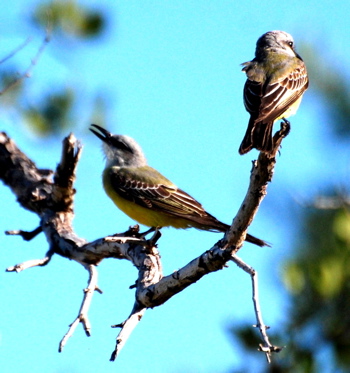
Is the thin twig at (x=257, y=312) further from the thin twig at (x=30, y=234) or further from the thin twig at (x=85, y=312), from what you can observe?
the thin twig at (x=30, y=234)

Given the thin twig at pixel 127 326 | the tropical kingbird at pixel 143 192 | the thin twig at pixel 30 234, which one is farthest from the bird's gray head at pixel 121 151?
the thin twig at pixel 127 326

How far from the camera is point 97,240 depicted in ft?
20.1

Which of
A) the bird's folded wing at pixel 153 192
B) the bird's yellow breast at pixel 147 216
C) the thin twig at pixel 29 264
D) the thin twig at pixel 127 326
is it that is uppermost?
the bird's folded wing at pixel 153 192

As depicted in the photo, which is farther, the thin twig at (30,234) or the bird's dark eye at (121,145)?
the bird's dark eye at (121,145)

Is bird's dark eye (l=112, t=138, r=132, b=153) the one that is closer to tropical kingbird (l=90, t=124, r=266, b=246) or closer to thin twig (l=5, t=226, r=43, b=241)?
tropical kingbird (l=90, t=124, r=266, b=246)

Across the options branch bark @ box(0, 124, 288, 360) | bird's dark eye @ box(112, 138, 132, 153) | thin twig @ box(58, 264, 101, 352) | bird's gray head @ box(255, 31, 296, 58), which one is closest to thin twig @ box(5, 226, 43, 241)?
branch bark @ box(0, 124, 288, 360)

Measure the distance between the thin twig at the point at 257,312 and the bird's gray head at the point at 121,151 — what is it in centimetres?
382

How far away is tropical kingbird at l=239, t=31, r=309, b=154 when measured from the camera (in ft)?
16.5

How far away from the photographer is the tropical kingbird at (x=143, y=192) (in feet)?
22.3

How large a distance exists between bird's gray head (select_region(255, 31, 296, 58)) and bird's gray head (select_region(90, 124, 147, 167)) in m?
1.72

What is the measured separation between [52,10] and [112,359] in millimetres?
3593

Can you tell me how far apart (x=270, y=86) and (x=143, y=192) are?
190 cm

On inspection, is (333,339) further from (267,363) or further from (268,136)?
(268,136)

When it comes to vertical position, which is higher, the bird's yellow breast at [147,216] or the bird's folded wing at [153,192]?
the bird's folded wing at [153,192]
